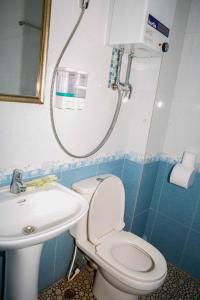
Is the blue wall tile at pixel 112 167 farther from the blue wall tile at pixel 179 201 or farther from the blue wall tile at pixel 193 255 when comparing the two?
the blue wall tile at pixel 193 255

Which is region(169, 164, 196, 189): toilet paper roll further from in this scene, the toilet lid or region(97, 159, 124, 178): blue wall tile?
the toilet lid

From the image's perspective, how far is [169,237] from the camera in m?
1.99

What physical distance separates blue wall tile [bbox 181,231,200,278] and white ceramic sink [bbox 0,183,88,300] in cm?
118

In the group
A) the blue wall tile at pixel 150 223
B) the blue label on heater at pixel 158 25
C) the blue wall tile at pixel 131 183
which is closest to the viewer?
the blue label on heater at pixel 158 25

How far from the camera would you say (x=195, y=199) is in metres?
1.80

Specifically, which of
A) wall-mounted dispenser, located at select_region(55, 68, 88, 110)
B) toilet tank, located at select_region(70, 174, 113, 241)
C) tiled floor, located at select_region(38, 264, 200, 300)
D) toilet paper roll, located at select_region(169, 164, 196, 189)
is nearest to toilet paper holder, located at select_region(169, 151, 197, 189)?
toilet paper roll, located at select_region(169, 164, 196, 189)

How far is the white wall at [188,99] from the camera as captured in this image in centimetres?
170

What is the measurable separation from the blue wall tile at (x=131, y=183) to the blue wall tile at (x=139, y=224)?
0.18ft

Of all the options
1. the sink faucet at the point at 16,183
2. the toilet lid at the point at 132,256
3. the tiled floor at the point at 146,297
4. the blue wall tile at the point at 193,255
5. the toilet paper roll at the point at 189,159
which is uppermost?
the toilet paper roll at the point at 189,159

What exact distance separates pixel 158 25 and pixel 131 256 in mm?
1388

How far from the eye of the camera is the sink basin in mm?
983

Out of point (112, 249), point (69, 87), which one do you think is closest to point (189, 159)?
point (112, 249)

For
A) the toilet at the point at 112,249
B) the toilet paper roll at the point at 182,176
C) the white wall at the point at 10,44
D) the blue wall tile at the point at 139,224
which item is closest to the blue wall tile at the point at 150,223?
the blue wall tile at the point at 139,224

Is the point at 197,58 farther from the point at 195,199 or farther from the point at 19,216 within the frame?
the point at 19,216
